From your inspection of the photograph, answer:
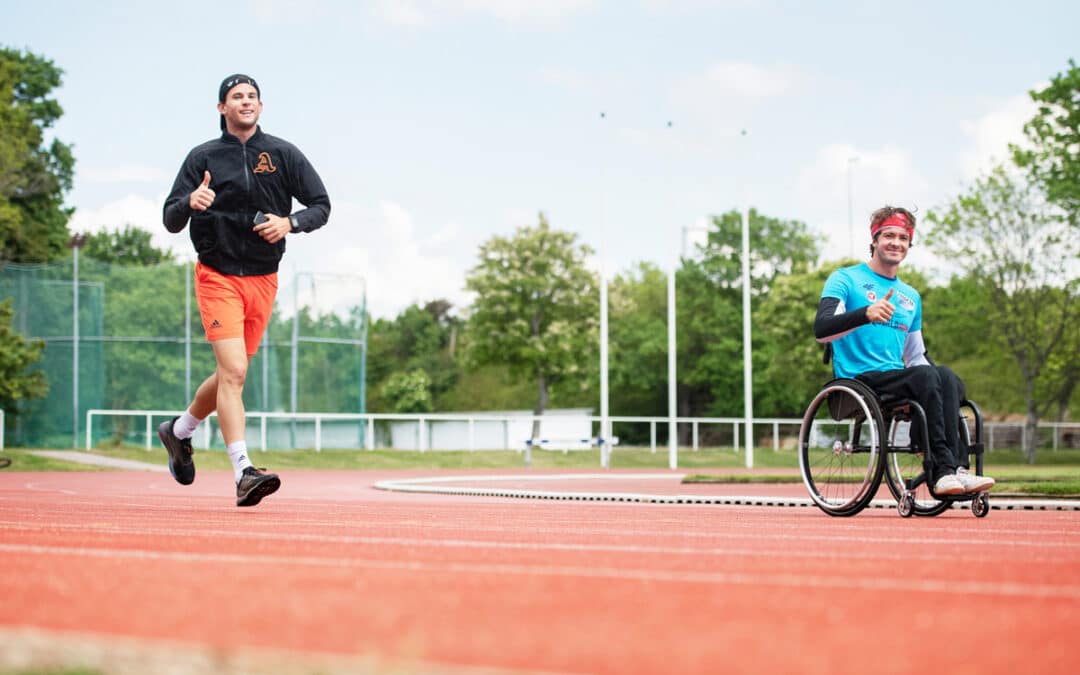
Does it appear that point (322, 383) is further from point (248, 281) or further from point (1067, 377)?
point (248, 281)

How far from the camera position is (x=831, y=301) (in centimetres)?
730

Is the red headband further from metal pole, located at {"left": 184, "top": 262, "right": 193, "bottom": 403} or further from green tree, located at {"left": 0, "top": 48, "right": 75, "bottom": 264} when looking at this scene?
green tree, located at {"left": 0, "top": 48, "right": 75, "bottom": 264}

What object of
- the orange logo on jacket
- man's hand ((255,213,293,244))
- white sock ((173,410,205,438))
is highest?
the orange logo on jacket

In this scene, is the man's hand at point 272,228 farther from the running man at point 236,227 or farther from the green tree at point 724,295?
the green tree at point 724,295

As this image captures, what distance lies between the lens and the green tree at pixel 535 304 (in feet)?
165

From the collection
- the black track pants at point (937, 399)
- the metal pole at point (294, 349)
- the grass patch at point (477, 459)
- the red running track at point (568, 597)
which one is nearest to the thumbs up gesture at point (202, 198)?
the red running track at point (568, 597)

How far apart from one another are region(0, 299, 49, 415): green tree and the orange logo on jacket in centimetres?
2422

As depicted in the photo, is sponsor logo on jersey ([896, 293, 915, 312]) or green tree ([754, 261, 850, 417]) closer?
sponsor logo on jersey ([896, 293, 915, 312])

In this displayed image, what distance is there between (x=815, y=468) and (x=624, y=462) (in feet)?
102

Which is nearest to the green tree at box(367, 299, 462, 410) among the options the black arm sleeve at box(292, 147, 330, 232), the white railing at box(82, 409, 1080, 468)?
the white railing at box(82, 409, 1080, 468)

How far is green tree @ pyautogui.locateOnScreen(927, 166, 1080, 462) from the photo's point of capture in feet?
132

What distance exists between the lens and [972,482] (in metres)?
6.71

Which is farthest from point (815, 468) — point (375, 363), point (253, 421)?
point (375, 363)

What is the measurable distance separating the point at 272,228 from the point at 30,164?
39.0 metres
